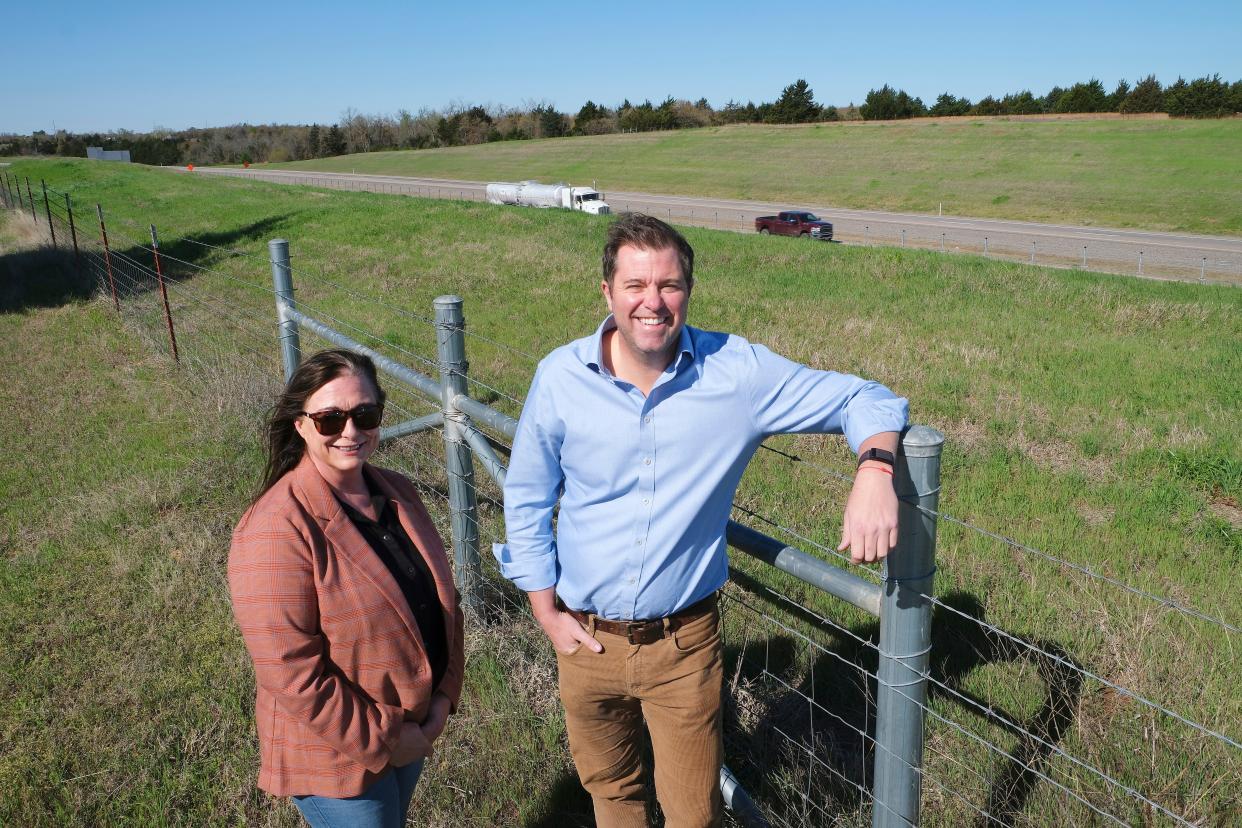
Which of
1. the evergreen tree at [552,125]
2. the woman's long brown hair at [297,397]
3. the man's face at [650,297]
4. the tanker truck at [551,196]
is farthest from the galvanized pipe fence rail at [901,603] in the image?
the evergreen tree at [552,125]

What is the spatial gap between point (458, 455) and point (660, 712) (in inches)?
87.8

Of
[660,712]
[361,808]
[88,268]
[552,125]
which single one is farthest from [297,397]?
[552,125]

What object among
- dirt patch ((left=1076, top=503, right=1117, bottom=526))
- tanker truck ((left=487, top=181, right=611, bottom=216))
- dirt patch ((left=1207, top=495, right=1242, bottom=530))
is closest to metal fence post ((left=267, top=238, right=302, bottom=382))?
dirt patch ((left=1076, top=503, right=1117, bottom=526))

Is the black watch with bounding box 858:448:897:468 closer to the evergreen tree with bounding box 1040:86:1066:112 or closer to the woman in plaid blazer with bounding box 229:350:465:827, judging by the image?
the woman in plaid blazer with bounding box 229:350:465:827

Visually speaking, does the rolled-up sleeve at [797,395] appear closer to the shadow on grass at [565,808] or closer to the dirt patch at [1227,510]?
the shadow on grass at [565,808]

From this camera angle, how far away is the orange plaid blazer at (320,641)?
2232mm

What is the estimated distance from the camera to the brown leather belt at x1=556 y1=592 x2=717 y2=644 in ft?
8.31

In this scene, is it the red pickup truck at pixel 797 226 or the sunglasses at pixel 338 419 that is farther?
the red pickup truck at pixel 797 226

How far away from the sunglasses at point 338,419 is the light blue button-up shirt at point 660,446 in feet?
1.43

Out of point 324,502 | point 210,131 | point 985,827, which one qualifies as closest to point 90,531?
point 324,502

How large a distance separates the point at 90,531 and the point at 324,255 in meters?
14.6

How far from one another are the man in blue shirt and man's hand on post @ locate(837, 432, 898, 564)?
0.68 ft

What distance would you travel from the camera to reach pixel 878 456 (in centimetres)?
204

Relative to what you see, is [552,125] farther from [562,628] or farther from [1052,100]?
[562,628]
